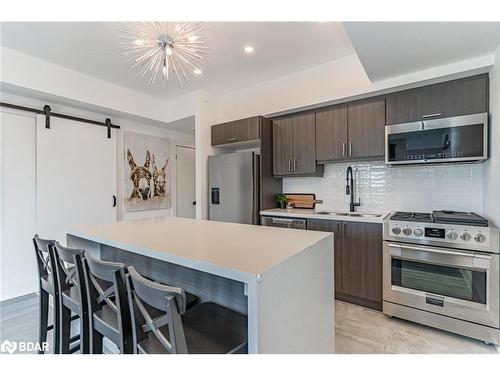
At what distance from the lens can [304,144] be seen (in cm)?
319

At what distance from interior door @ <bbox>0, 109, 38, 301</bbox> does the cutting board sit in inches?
129

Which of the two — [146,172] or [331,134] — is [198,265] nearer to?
[331,134]

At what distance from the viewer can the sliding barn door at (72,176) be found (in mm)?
3135

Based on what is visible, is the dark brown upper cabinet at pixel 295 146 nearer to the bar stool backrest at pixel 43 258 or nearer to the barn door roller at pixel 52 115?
the barn door roller at pixel 52 115

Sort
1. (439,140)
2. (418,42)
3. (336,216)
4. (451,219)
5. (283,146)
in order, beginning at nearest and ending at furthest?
1. (418,42)
2. (451,219)
3. (439,140)
4. (336,216)
5. (283,146)

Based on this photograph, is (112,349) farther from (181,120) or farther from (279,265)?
(181,120)

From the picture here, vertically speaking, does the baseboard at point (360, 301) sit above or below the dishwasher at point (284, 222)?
below

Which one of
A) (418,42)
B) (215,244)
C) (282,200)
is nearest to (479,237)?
(418,42)

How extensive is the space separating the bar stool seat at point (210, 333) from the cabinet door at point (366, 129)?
224 centimetres

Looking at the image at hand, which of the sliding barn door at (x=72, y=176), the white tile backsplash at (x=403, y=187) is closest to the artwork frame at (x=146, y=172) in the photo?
the sliding barn door at (x=72, y=176)

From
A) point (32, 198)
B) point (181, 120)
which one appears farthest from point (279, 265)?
point (181, 120)

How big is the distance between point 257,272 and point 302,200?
2663 mm
